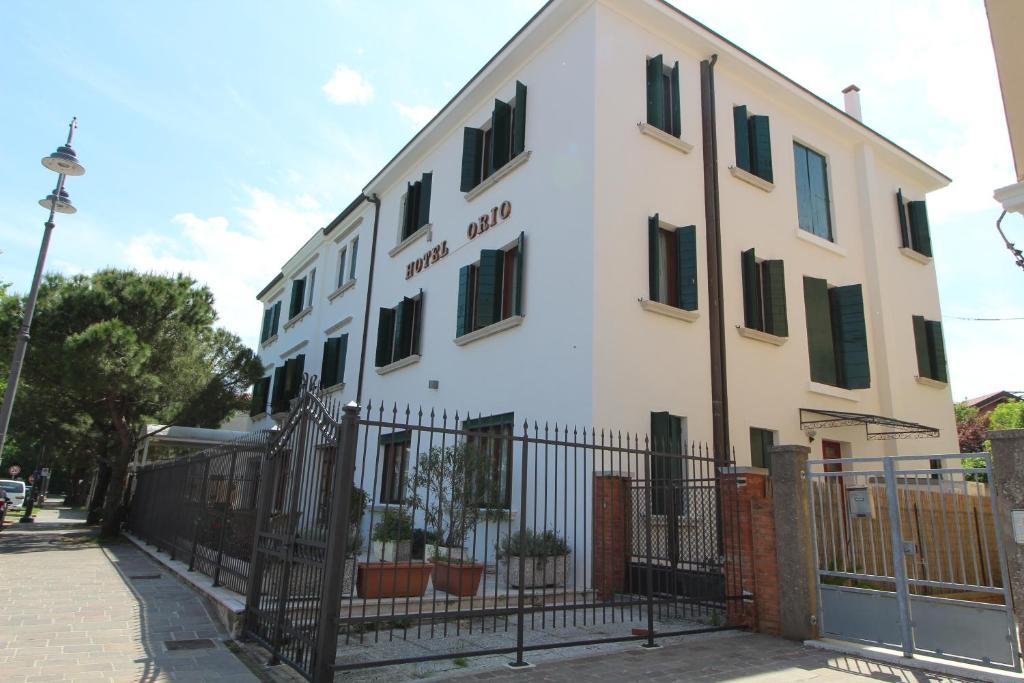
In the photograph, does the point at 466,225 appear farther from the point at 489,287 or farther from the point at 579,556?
the point at 579,556

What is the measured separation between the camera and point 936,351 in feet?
48.2

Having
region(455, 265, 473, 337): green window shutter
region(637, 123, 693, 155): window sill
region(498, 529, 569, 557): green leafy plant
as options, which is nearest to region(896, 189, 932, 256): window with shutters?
region(637, 123, 693, 155): window sill

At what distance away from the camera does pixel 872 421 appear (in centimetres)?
1138

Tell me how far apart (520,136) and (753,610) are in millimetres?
8696

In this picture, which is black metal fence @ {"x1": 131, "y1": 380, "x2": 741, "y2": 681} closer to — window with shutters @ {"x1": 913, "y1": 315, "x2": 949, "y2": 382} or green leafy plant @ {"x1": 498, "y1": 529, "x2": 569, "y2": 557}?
green leafy plant @ {"x1": 498, "y1": 529, "x2": 569, "y2": 557}

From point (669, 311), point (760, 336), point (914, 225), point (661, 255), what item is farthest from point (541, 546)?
point (914, 225)

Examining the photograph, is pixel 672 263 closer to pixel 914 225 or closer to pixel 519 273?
pixel 519 273

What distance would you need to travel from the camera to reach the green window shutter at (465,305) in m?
12.5

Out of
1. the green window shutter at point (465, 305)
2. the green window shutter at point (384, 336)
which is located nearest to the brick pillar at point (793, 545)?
the green window shutter at point (465, 305)

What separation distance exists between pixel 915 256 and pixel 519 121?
389 inches

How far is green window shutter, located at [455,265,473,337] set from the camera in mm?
12516

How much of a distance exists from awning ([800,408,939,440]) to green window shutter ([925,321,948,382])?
5.94 feet

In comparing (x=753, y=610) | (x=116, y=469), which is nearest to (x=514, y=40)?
(x=753, y=610)

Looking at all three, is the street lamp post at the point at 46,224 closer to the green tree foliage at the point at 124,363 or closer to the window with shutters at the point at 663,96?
the green tree foliage at the point at 124,363
